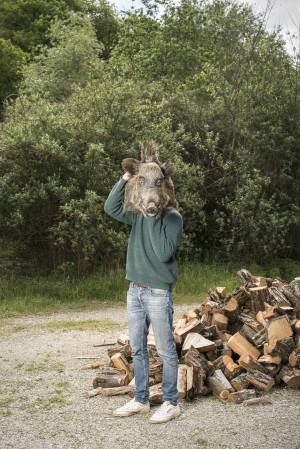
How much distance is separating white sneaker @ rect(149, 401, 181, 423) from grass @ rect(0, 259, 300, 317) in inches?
243

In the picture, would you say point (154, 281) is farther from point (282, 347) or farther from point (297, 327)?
point (297, 327)

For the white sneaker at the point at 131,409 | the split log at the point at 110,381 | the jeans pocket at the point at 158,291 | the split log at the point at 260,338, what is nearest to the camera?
the jeans pocket at the point at 158,291

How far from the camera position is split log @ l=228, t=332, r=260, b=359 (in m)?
6.77

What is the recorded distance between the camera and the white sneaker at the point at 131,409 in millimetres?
5871

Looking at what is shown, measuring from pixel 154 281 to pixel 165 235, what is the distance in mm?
376

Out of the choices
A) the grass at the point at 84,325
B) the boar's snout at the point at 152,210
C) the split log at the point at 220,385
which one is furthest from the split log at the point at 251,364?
the grass at the point at 84,325

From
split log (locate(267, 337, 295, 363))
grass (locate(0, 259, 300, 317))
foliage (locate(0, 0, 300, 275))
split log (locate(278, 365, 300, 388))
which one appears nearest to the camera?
split log (locate(278, 365, 300, 388))

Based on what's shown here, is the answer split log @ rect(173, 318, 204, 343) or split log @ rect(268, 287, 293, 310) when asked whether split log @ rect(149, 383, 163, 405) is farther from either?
split log @ rect(268, 287, 293, 310)

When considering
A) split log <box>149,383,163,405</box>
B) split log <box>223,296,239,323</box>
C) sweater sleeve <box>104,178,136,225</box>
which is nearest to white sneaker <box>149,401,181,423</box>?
split log <box>149,383,163,405</box>

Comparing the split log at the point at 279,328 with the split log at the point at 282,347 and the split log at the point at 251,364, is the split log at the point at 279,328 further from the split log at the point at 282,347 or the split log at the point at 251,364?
the split log at the point at 251,364

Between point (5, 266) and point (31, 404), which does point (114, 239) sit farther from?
point (31, 404)

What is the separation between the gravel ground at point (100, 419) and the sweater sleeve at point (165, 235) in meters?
1.42

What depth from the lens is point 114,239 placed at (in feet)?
43.1

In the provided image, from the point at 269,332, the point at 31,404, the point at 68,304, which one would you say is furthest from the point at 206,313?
the point at 68,304
